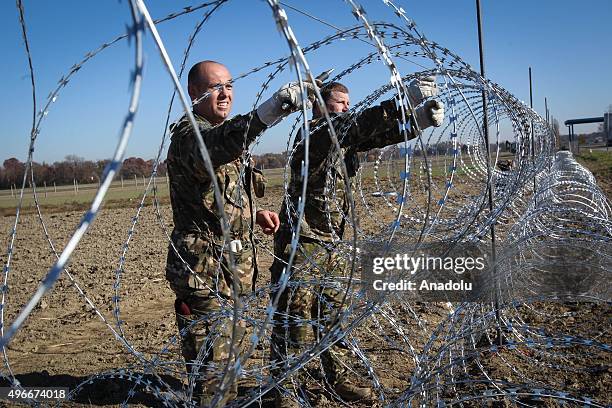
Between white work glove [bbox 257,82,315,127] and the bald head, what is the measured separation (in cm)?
65

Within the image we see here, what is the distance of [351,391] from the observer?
374cm

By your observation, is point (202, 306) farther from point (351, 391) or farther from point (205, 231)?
point (351, 391)

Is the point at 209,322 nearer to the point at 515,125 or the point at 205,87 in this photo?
the point at 205,87

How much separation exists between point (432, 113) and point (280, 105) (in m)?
0.86

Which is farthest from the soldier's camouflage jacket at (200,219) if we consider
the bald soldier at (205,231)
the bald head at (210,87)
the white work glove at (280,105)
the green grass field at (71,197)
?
the green grass field at (71,197)

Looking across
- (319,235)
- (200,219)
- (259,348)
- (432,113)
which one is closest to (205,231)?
(200,219)

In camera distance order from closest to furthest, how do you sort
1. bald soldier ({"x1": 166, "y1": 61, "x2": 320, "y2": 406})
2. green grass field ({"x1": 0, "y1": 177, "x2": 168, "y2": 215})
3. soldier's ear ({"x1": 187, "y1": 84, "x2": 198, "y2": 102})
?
1. bald soldier ({"x1": 166, "y1": 61, "x2": 320, "y2": 406})
2. soldier's ear ({"x1": 187, "y1": 84, "x2": 198, "y2": 102})
3. green grass field ({"x1": 0, "y1": 177, "x2": 168, "y2": 215})

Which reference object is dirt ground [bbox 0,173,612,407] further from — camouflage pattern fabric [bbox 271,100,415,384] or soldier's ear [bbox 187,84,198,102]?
soldier's ear [bbox 187,84,198,102]

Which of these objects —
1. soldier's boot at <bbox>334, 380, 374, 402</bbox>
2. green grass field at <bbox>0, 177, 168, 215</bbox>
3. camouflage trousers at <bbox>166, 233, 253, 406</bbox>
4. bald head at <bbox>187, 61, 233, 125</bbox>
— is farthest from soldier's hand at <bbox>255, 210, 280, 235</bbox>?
green grass field at <bbox>0, 177, 168, 215</bbox>

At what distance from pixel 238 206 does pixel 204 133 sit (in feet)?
2.12

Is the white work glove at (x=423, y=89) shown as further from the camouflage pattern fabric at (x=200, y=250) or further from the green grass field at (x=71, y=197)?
the green grass field at (x=71, y=197)

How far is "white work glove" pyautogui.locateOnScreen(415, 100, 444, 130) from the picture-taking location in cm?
295

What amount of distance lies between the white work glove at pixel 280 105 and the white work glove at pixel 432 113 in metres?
0.71

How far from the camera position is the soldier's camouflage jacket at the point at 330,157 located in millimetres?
3199
